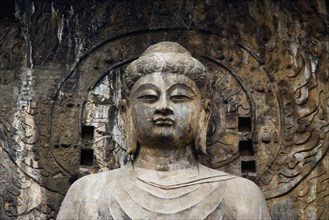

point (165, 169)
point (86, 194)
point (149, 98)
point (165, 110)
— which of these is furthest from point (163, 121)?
point (86, 194)

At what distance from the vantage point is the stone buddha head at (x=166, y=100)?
1205 cm

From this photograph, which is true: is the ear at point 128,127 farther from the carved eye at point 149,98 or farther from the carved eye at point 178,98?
the carved eye at point 178,98

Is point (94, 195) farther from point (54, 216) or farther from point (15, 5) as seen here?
point (15, 5)

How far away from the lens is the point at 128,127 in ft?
40.6

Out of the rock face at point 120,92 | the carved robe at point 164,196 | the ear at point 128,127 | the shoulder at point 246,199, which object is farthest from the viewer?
the rock face at point 120,92

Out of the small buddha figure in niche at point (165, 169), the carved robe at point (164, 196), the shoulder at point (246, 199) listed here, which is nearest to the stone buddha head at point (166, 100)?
the small buddha figure in niche at point (165, 169)

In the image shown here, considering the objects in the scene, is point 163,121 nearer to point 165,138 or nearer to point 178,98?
point 165,138

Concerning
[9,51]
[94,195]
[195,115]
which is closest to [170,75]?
[195,115]

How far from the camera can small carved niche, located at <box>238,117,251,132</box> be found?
1323 centimetres

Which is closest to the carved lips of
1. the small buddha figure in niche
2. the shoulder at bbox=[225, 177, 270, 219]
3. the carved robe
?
the small buddha figure in niche

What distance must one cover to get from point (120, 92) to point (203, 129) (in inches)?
47.5

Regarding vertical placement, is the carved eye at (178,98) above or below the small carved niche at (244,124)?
above

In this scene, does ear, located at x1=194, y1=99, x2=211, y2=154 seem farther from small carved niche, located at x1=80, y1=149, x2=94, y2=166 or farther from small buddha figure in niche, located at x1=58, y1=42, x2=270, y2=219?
small carved niche, located at x1=80, y1=149, x2=94, y2=166

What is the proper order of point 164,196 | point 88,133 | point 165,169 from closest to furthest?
point 164,196
point 165,169
point 88,133
